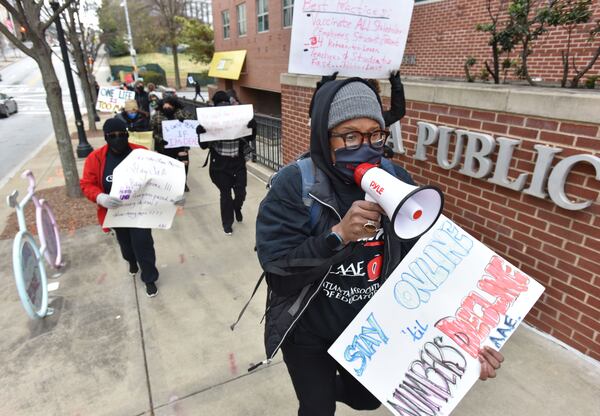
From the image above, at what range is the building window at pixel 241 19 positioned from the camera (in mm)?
19969

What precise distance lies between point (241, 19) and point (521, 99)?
20.7 m

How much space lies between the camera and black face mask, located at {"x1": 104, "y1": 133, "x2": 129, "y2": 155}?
11.1ft

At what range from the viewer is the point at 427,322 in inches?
64.6

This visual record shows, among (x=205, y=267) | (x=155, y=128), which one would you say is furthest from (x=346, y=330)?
(x=155, y=128)

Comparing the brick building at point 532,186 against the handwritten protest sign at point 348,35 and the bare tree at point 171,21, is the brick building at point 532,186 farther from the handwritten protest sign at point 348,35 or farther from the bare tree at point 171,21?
the bare tree at point 171,21

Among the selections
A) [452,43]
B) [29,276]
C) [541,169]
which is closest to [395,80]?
[541,169]

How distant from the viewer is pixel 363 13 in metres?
2.81

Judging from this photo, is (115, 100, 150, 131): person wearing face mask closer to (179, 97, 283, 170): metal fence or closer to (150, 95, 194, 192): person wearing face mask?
(150, 95, 194, 192): person wearing face mask

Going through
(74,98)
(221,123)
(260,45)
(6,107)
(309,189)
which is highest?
(260,45)

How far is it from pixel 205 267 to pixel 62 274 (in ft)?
4.98

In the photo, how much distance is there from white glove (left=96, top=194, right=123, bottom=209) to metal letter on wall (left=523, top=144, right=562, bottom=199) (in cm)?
336

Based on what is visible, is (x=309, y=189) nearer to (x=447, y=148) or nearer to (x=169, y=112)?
(x=447, y=148)

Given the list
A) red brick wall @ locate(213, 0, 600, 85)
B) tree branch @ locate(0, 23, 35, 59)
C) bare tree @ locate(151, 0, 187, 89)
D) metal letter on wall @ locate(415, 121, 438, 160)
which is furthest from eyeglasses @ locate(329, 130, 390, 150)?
bare tree @ locate(151, 0, 187, 89)

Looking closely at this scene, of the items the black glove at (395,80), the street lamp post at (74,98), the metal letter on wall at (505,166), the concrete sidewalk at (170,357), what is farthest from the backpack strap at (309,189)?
the street lamp post at (74,98)
